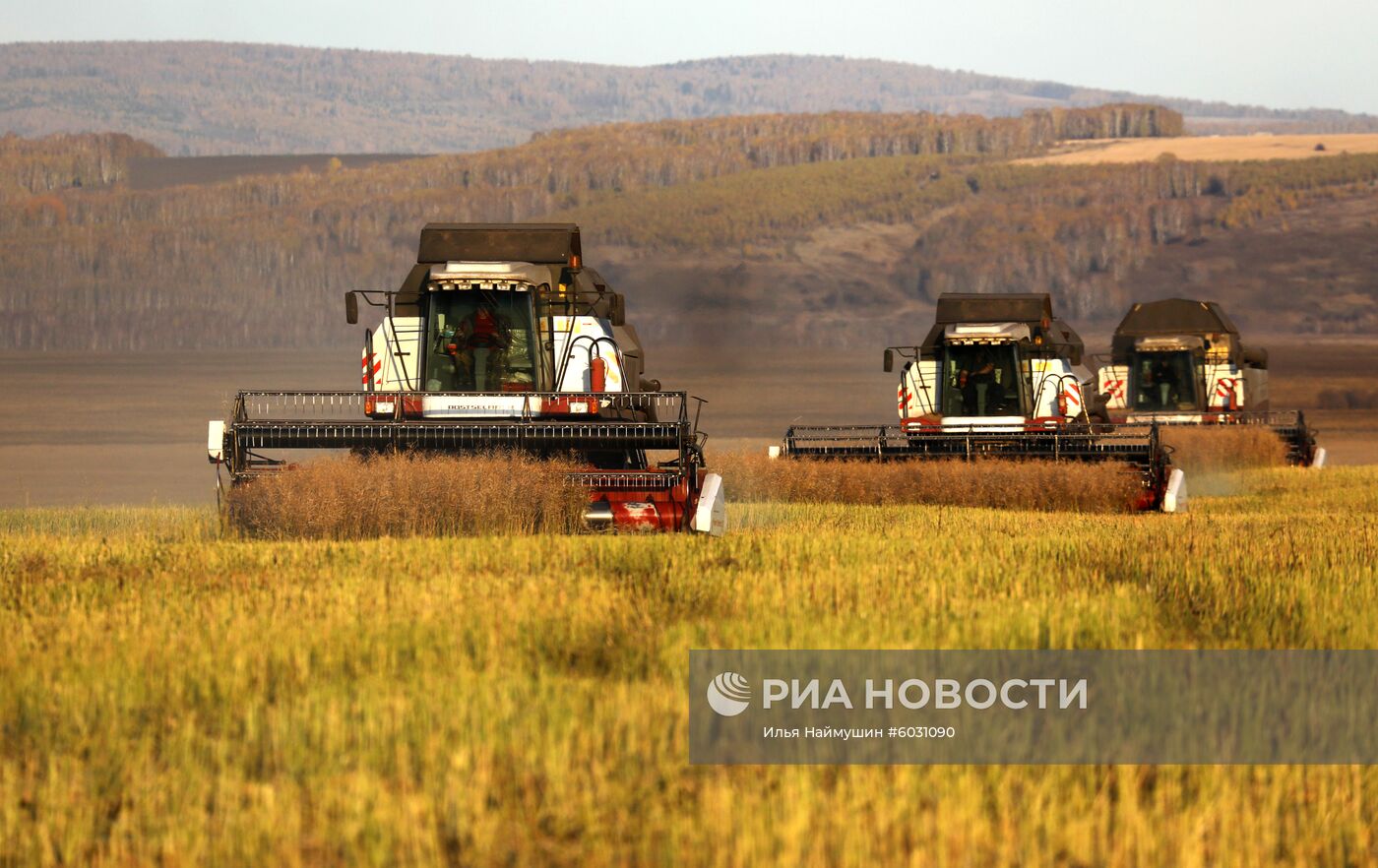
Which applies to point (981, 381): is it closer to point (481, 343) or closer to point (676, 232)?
point (481, 343)

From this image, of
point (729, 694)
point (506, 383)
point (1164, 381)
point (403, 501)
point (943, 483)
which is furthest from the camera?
point (1164, 381)

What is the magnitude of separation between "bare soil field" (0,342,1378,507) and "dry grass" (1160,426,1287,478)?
343 inches

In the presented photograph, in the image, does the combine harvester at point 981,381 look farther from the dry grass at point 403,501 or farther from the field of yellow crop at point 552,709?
the field of yellow crop at point 552,709

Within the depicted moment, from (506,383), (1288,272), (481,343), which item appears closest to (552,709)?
(506,383)

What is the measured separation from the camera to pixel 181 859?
4.50 metres

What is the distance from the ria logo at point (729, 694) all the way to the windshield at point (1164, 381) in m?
33.9

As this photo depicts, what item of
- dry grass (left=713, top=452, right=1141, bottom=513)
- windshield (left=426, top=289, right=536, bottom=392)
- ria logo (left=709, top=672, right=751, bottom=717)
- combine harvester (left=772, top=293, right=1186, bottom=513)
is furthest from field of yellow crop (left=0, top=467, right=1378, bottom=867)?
combine harvester (left=772, top=293, right=1186, bottom=513)

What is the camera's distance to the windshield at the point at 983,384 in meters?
25.0

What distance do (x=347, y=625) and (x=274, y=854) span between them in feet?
9.62

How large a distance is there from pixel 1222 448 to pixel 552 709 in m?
29.4

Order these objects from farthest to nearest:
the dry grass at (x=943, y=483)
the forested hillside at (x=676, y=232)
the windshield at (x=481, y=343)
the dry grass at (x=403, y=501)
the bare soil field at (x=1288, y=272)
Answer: the forested hillside at (x=676, y=232)
the bare soil field at (x=1288, y=272)
the dry grass at (x=943, y=483)
the windshield at (x=481, y=343)
the dry grass at (x=403, y=501)

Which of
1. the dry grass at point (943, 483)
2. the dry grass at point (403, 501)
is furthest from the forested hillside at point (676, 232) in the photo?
the dry grass at point (403, 501)

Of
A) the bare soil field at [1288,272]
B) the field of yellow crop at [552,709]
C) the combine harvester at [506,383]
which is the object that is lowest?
the field of yellow crop at [552,709]

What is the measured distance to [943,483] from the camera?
21.4 metres
